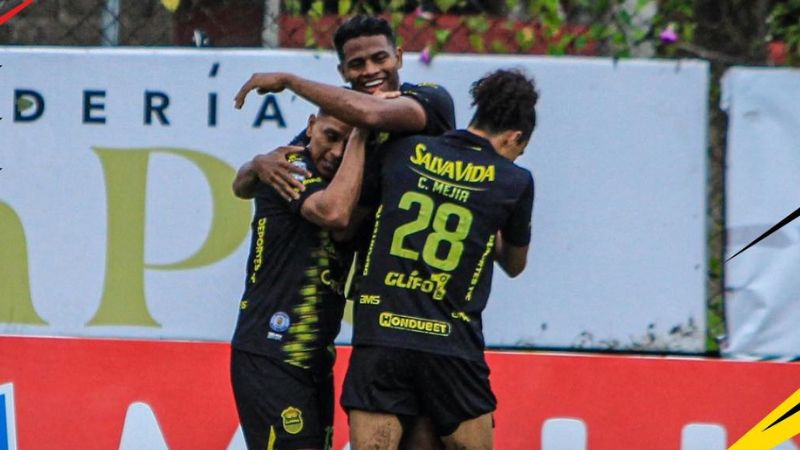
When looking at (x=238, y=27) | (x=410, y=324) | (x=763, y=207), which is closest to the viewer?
(x=410, y=324)

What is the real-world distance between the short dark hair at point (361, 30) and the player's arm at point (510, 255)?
77cm

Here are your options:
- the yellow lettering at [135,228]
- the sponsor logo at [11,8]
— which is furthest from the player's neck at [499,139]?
the sponsor logo at [11,8]

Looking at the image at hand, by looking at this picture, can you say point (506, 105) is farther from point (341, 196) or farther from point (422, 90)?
point (341, 196)

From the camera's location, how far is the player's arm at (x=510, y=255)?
4395 mm

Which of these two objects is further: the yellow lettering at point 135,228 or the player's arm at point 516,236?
the yellow lettering at point 135,228

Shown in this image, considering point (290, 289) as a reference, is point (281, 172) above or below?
above

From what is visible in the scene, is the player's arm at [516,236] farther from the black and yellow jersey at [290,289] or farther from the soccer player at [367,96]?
the black and yellow jersey at [290,289]

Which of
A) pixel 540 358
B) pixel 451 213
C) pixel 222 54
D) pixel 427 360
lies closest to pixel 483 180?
pixel 451 213

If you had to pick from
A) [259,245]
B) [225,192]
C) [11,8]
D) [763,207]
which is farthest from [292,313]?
[11,8]

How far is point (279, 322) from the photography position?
14.3 feet

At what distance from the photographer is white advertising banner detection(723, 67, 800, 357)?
17.6ft

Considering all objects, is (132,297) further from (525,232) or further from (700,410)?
(700,410)

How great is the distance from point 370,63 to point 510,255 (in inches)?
31.2

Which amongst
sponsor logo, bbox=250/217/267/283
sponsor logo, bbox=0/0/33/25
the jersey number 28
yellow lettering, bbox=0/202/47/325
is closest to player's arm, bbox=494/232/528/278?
the jersey number 28
